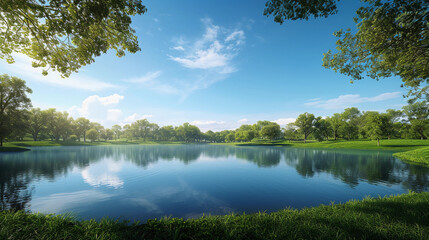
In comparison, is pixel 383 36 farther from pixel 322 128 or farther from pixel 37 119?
pixel 37 119

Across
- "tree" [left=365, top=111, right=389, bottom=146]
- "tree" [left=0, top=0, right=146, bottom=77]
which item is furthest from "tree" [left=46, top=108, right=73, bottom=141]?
"tree" [left=365, top=111, right=389, bottom=146]

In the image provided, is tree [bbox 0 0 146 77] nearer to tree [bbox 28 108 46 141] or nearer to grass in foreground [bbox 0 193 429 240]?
grass in foreground [bbox 0 193 429 240]

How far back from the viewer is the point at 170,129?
460ft

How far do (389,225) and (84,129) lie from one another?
4998 inches

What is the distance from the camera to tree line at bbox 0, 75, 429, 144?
126ft

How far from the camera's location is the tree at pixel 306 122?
258 feet

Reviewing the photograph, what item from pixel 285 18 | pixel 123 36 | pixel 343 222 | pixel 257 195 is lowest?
pixel 257 195

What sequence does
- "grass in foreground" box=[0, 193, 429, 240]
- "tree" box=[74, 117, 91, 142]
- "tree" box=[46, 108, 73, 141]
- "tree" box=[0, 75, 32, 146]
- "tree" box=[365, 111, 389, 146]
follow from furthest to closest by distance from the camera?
1. "tree" box=[74, 117, 91, 142]
2. "tree" box=[46, 108, 73, 141]
3. "tree" box=[365, 111, 389, 146]
4. "tree" box=[0, 75, 32, 146]
5. "grass in foreground" box=[0, 193, 429, 240]

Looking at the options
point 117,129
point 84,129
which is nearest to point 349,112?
point 84,129

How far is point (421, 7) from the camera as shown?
19.6 ft

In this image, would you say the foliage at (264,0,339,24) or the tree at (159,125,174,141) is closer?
the foliage at (264,0,339,24)

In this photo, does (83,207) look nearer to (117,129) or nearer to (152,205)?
(152,205)

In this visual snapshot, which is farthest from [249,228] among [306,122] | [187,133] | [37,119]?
[187,133]

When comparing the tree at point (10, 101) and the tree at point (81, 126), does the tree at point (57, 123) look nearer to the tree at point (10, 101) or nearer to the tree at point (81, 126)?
the tree at point (81, 126)
